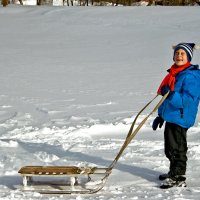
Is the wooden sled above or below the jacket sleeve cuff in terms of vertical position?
below

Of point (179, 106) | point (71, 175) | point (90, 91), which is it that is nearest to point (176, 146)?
point (179, 106)

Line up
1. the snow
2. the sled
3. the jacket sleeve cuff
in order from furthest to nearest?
the snow < the sled < the jacket sleeve cuff

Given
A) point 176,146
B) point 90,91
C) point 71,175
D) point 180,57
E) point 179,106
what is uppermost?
point 180,57

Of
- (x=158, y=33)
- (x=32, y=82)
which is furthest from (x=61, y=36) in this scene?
(x=32, y=82)

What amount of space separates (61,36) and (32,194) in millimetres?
14628

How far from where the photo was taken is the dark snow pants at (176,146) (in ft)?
15.6

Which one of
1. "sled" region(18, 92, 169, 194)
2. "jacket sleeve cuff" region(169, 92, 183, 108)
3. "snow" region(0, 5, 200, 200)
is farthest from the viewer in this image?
"snow" region(0, 5, 200, 200)

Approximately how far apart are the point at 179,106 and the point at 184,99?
0.08 m

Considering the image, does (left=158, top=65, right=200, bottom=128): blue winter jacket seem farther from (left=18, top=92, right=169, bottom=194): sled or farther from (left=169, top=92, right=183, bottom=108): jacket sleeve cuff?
(left=18, top=92, right=169, bottom=194): sled

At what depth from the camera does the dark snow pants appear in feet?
15.6

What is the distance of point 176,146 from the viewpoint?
15.7 feet

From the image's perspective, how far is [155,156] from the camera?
5852 millimetres

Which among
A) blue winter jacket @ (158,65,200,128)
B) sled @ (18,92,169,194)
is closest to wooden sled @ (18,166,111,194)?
sled @ (18,92,169,194)

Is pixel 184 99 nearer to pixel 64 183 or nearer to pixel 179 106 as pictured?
pixel 179 106
